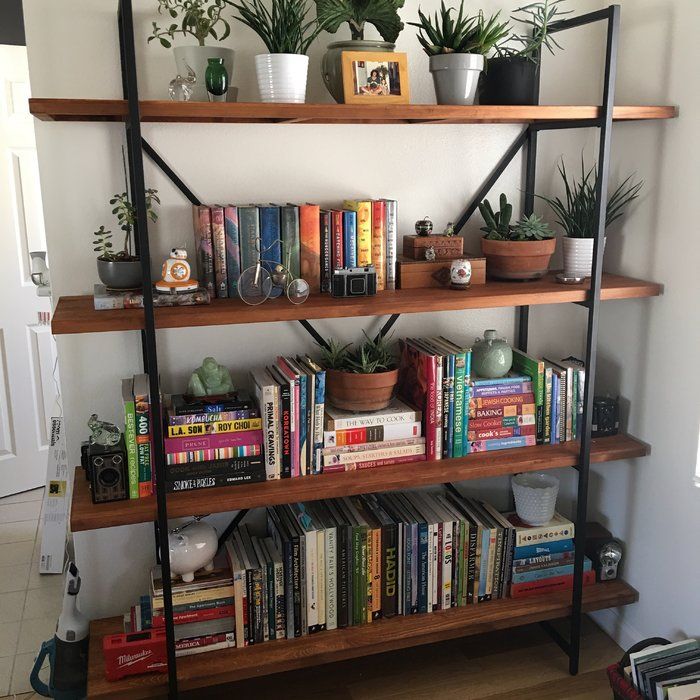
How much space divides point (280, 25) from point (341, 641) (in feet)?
5.25

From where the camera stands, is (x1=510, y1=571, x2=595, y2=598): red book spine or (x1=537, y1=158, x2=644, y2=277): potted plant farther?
(x1=510, y1=571, x2=595, y2=598): red book spine

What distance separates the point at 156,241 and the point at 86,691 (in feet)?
4.06

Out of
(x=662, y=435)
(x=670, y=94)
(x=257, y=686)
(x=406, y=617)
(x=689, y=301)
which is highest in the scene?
(x=670, y=94)

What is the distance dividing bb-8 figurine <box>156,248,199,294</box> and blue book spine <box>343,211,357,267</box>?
41 cm

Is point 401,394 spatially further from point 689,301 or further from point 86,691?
point 86,691

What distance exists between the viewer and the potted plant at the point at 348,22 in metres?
1.94

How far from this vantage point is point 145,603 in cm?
222

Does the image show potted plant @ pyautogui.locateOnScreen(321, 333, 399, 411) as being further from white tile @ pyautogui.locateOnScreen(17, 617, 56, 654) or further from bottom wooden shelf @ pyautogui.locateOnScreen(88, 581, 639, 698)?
white tile @ pyautogui.locateOnScreen(17, 617, 56, 654)

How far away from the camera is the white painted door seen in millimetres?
3365

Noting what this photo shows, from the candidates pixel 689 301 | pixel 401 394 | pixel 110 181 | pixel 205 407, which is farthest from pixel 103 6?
pixel 689 301

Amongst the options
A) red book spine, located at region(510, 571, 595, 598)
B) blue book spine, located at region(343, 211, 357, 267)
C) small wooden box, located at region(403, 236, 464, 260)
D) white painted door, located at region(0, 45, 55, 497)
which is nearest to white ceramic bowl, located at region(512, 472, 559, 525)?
red book spine, located at region(510, 571, 595, 598)

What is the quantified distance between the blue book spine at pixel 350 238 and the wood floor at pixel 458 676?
123 centimetres

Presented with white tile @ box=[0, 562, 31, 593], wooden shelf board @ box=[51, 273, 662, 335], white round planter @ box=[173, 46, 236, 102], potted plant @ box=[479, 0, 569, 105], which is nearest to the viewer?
wooden shelf board @ box=[51, 273, 662, 335]

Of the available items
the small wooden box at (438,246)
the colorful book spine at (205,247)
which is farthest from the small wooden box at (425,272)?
the colorful book spine at (205,247)
